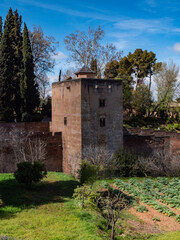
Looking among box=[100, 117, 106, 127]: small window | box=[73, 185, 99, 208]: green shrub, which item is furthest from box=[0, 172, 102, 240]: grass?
box=[100, 117, 106, 127]: small window

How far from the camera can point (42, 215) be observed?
873 centimetres

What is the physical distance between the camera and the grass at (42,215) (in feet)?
24.3

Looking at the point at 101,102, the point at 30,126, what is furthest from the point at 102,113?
the point at 30,126

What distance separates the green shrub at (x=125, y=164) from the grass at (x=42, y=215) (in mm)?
5155

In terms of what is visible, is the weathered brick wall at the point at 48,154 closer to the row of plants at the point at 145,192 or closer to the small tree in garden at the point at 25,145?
the small tree in garden at the point at 25,145

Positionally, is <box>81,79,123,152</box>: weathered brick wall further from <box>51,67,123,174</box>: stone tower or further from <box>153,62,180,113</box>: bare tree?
<box>153,62,180,113</box>: bare tree

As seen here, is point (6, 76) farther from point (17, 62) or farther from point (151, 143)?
point (151, 143)

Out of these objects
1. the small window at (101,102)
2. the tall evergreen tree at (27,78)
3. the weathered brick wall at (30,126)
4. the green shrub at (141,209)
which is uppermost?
the tall evergreen tree at (27,78)

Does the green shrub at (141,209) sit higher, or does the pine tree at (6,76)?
the pine tree at (6,76)

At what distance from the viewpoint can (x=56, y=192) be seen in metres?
11.7

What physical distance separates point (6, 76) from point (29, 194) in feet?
49.0

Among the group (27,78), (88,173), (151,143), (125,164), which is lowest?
(125,164)

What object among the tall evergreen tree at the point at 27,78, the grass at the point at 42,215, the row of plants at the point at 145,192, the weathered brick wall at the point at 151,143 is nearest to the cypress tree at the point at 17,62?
the tall evergreen tree at the point at 27,78

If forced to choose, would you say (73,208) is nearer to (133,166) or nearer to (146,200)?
(146,200)
